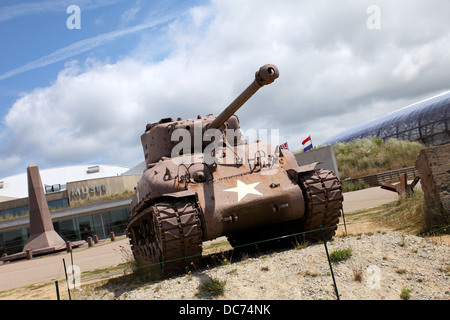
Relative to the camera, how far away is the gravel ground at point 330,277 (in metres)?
6.11

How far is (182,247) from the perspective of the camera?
7891mm

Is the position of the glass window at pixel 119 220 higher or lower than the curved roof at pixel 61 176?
lower

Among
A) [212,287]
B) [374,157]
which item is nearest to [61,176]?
[374,157]

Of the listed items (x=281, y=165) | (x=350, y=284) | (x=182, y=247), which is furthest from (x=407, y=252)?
(x=182, y=247)

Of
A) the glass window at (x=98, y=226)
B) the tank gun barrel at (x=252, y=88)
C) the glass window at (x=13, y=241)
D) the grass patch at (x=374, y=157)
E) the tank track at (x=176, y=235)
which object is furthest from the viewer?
the glass window at (x=98, y=226)

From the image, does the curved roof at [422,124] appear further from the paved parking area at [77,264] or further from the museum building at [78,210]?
the museum building at [78,210]

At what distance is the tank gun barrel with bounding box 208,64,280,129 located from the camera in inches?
310

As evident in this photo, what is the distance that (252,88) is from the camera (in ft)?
28.1

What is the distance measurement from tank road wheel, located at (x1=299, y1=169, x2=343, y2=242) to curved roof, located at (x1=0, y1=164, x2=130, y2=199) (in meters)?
54.3

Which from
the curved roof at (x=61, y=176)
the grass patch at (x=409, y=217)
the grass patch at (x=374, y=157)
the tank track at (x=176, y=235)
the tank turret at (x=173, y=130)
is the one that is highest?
the curved roof at (x=61, y=176)

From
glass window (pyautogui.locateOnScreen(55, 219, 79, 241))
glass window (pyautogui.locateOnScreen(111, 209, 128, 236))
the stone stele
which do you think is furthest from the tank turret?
glass window (pyautogui.locateOnScreen(55, 219, 79, 241))

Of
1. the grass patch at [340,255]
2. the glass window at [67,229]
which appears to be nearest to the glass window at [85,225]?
the glass window at [67,229]

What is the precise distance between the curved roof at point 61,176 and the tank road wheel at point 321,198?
54.3 m

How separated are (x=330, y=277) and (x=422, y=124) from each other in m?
37.5
